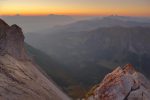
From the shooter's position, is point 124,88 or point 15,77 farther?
point 124,88

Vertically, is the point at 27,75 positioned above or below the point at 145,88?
above

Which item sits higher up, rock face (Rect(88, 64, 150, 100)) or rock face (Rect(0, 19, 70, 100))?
rock face (Rect(0, 19, 70, 100))

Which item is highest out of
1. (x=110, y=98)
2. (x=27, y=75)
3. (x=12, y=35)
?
(x=12, y=35)

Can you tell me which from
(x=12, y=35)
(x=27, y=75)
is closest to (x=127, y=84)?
(x=27, y=75)

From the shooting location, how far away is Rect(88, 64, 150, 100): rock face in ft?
182

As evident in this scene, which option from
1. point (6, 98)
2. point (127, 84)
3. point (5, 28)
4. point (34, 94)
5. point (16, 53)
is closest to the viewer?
point (6, 98)

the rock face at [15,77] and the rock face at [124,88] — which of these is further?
the rock face at [124,88]

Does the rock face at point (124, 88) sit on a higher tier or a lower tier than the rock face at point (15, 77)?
lower

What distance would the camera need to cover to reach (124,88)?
5669 cm

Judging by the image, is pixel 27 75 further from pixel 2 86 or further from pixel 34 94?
pixel 2 86

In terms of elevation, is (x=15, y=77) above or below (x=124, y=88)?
above

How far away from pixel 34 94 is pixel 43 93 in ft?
12.0

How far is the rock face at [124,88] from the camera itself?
182ft

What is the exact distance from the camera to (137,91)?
184ft
